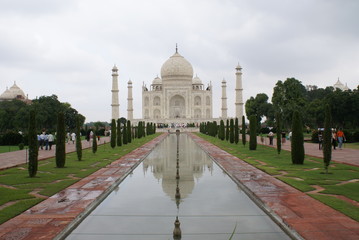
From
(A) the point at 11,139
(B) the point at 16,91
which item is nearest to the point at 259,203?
(A) the point at 11,139

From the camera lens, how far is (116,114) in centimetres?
4688

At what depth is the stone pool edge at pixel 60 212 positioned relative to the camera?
4.14 m

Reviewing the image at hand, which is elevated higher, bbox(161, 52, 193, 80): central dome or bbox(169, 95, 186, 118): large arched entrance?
bbox(161, 52, 193, 80): central dome

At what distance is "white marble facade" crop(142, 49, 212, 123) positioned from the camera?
5422 centimetres

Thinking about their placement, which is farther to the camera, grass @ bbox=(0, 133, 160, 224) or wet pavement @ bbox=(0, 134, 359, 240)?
grass @ bbox=(0, 133, 160, 224)

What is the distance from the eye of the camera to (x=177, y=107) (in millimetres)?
56594

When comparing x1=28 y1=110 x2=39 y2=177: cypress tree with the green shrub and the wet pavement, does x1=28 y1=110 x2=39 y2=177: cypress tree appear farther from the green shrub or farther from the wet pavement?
the green shrub

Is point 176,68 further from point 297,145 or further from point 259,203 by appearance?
point 259,203

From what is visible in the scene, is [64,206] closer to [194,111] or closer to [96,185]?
[96,185]

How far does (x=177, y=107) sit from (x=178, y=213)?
5161cm

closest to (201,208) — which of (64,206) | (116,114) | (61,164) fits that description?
(64,206)

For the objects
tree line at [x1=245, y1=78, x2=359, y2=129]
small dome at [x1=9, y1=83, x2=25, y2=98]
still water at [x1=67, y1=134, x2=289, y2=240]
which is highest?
small dome at [x1=9, y1=83, x2=25, y2=98]

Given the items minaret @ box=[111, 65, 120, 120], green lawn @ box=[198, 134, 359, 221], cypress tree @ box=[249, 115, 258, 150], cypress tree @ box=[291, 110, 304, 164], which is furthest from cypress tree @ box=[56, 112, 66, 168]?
minaret @ box=[111, 65, 120, 120]

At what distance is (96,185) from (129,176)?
5.11ft
